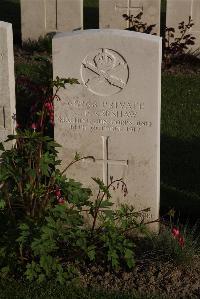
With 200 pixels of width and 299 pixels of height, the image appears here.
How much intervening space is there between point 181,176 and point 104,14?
453cm

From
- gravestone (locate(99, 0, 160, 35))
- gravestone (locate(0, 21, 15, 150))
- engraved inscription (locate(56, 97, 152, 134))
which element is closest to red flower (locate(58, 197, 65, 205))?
engraved inscription (locate(56, 97, 152, 134))

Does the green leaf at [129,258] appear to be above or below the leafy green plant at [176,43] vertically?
below

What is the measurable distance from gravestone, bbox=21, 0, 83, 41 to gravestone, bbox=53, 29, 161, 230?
5.61 m

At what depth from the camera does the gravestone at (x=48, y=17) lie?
1112cm

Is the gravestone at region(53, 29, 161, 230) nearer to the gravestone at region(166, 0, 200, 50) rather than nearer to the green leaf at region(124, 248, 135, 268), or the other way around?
the green leaf at region(124, 248, 135, 268)

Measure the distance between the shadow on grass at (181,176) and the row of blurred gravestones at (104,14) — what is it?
10.7 feet

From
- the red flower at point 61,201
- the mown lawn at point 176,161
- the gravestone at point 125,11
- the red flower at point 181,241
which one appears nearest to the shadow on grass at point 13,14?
the gravestone at point 125,11

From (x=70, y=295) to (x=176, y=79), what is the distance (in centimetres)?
528

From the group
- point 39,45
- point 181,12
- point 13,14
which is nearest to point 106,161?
point 181,12

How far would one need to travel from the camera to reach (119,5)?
10883 mm

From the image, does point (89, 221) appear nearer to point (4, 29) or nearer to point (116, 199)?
point (116, 199)

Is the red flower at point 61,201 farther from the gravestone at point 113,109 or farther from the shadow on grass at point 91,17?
the shadow on grass at point 91,17

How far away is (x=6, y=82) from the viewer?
5742mm

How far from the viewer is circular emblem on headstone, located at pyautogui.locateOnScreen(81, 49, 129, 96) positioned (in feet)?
18.0
